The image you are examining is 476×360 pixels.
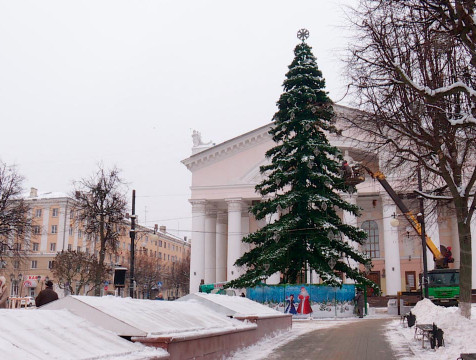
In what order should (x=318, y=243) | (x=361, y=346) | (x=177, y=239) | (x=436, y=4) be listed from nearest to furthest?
(x=436, y=4)
(x=361, y=346)
(x=318, y=243)
(x=177, y=239)

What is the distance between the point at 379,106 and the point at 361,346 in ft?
21.2

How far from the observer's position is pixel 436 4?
1202 cm

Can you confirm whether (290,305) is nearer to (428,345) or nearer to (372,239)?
(428,345)

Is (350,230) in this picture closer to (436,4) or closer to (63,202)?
(436,4)

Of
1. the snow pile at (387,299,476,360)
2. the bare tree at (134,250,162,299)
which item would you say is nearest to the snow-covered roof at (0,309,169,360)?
the snow pile at (387,299,476,360)

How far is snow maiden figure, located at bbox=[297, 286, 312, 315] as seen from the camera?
1198 inches

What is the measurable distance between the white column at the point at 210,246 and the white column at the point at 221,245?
1035mm

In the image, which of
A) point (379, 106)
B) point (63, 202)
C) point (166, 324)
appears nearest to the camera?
point (166, 324)

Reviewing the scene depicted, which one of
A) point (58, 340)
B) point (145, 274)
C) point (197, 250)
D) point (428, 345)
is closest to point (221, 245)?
point (197, 250)

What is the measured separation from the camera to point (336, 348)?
42.9 feet

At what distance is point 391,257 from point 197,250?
696 inches

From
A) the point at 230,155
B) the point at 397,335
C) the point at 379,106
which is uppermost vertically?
the point at 230,155

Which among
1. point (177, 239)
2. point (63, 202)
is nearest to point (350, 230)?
point (63, 202)

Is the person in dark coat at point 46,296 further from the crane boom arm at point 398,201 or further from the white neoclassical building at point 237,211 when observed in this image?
the white neoclassical building at point 237,211
